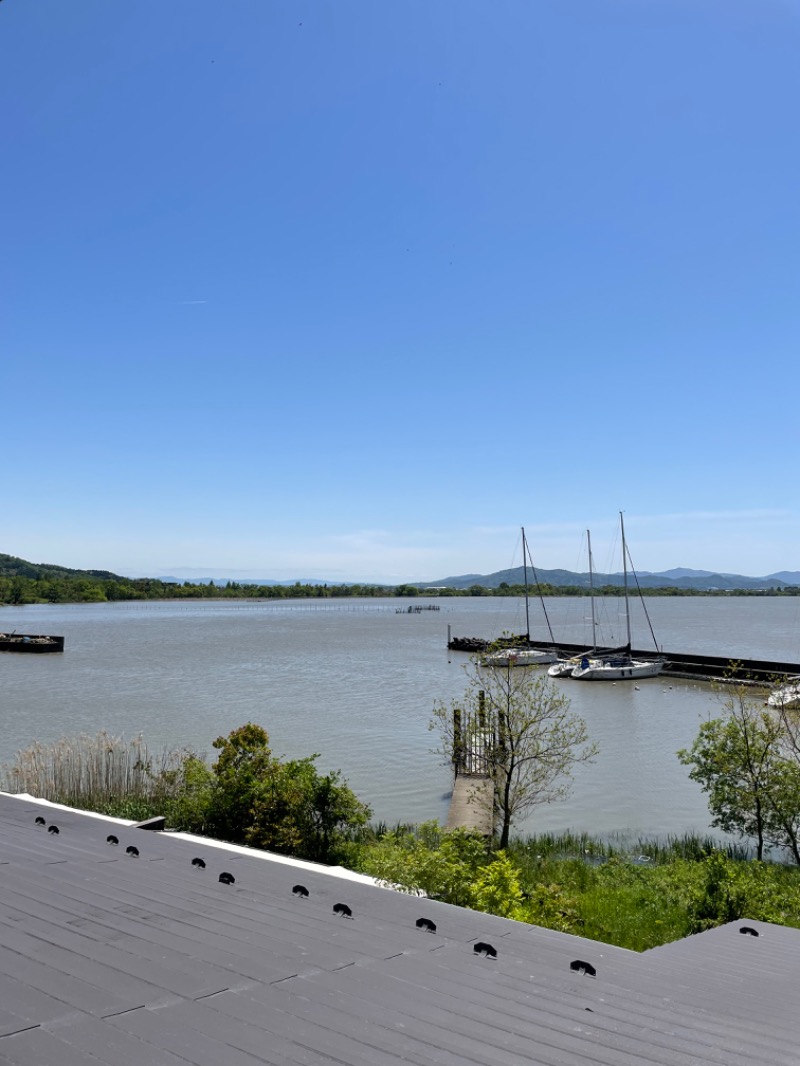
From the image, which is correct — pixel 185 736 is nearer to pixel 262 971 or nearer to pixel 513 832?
pixel 513 832

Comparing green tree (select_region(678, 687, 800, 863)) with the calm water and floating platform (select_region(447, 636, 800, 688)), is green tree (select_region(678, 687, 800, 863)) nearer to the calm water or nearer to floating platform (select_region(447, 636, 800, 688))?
the calm water

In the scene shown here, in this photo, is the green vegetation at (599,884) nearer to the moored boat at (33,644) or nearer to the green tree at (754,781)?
the green tree at (754,781)

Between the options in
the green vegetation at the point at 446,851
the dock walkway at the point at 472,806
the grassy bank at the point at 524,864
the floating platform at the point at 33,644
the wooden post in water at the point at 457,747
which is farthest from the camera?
the floating platform at the point at 33,644

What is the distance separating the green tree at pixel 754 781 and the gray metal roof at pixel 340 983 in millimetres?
8841

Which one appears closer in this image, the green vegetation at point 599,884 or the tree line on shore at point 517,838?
the green vegetation at point 599,884

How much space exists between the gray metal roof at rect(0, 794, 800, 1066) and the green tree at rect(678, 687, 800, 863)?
8841mm

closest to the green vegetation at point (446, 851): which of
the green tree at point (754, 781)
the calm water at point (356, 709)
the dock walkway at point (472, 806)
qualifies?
the green tree at point (754, 781)

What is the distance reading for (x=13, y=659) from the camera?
5997 centimetres

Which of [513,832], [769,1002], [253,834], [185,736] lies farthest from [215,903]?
[185,736]

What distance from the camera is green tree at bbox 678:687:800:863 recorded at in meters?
14.2

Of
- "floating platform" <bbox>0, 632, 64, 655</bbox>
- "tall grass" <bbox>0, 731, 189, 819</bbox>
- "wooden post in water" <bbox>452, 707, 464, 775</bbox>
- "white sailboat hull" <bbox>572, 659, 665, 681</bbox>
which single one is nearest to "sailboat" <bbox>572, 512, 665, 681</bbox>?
"white sailboat hull" <bbox>572, 659, 665, 681</bbox>

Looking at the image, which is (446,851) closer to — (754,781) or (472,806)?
(754,781)

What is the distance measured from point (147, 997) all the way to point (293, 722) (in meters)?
27.9

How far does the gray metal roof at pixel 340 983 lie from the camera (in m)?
3.12
